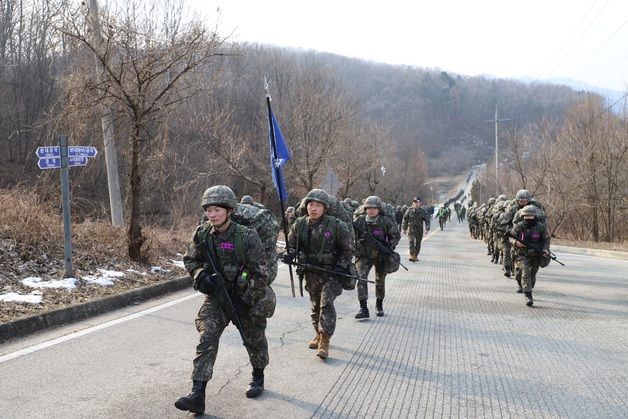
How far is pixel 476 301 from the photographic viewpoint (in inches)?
384

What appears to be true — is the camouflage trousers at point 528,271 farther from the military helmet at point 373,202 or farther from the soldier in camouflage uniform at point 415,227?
the soldier in camouflage uniform at point 415,227

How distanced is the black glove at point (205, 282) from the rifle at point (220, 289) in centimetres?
3

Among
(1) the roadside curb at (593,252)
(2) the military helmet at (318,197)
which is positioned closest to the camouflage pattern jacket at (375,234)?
(2) the military helmet at (318,197)

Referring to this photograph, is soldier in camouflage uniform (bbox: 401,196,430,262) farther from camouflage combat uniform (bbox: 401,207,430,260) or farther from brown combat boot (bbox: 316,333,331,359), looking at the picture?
brown combat boot (bbox: 316,333,331,359)

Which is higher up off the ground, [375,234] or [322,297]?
[375,234]

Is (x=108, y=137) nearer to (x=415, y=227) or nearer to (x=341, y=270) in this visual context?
(x=341, y=270)

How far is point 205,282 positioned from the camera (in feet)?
14.3

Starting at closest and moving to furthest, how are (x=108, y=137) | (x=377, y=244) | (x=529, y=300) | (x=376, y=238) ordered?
(x=377, y=244) < (x=376, y=238) < (x=529, y=300) < (x=108, y=137)

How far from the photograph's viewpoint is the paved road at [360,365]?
4.45 metres

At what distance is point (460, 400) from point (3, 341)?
5.04m

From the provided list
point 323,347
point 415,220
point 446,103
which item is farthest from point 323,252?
point 446,103

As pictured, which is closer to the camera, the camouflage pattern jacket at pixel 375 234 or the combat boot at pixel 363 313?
the combat boot at pixel 363 313

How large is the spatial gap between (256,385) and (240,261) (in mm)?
1084

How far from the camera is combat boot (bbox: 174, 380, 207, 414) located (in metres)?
4.12
